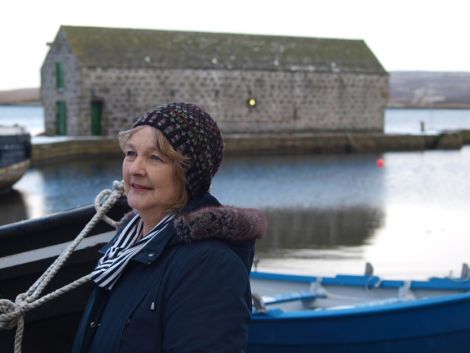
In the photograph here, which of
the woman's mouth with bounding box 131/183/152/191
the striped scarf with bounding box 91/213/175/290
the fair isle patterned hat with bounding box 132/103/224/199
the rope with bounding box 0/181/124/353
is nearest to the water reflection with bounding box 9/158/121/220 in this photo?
the rope with bounding box 0/181/124/353

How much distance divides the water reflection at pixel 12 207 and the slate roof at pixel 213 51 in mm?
12005

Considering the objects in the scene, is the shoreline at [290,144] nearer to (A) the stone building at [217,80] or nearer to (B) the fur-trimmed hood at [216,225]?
(A) the stone building at [217,80]

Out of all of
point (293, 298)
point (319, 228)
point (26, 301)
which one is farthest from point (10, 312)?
point (319, 228)

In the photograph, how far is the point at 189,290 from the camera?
1758mm

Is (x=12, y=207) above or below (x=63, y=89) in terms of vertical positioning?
below

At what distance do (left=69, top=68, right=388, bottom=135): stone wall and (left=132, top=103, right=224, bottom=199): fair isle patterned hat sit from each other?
96.7ft

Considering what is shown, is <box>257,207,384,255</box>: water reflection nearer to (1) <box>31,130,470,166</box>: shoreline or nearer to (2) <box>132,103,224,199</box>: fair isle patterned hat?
(2) <box>132,103,224,199</box>: fair isle patterned hat

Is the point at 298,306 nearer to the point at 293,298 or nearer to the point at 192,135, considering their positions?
the point at 293,298

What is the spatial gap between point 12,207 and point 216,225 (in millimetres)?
16330

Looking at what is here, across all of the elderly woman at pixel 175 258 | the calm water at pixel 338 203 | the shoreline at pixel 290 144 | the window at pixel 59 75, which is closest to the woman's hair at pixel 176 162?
the elderly woman at pixel 175 258

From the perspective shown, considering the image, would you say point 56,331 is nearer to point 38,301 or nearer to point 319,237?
point 38,301

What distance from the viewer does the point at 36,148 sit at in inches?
1022

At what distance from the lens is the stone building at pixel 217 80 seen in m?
31.2

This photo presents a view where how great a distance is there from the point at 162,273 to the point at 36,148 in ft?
82.5
